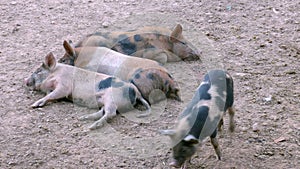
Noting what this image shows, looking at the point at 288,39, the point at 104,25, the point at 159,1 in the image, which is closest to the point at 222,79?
the point at 288,39

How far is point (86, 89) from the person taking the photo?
4.23 m

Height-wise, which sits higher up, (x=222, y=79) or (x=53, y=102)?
(x=222, y=79)

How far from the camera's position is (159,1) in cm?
Result: 627

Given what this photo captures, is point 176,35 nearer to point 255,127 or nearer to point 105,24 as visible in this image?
point 105,24

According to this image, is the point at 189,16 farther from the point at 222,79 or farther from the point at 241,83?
the point at 222,79

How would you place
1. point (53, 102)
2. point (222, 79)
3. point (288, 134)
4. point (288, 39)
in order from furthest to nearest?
point (288, 39) → point (53, 102) → point (288, 134) → point (222, 79)

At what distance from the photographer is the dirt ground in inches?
141

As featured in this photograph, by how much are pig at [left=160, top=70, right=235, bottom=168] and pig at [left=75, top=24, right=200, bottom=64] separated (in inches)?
56.8

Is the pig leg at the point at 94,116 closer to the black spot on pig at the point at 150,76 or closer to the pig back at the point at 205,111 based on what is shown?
the black spot on pig at the point at 150,76

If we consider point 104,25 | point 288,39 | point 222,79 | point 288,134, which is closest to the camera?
point 222,79

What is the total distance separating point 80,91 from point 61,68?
345 millimetres

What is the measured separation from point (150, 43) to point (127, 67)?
0.65 meters

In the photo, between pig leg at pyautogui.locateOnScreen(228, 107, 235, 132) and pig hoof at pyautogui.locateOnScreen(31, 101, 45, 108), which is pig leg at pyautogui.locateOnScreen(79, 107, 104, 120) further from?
pig leg at pyautogui.locateOnScreen(228, 107, 235, 132)

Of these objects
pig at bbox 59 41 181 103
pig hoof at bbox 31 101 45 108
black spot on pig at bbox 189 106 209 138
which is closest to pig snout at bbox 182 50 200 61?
pig at bbox 59 41 181 103
